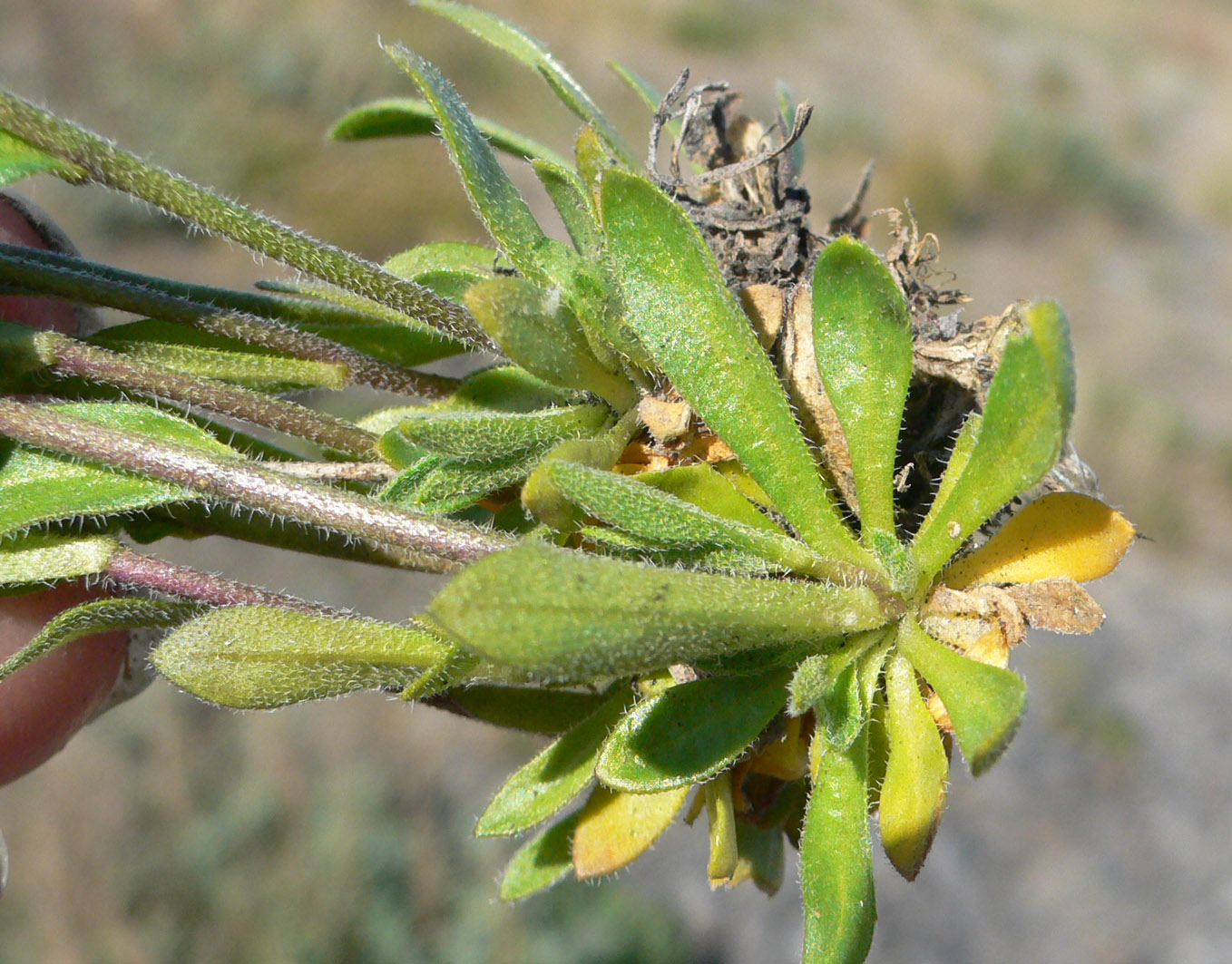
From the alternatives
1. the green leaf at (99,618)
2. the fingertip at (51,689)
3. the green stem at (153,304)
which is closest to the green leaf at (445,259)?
the green stem at (153,304)

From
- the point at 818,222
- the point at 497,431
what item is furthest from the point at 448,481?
the point at 818,222

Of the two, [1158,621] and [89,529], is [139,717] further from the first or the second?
[1158,621]

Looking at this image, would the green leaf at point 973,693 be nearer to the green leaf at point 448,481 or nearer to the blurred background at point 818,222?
the green leaf at point 448,481

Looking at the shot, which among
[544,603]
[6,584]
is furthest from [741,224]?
[6,584]

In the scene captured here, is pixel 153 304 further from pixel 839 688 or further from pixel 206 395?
pixel 839 688

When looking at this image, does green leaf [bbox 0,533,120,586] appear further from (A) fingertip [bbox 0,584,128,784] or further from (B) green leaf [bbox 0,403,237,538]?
(A) fingertip [bbox 0,584,128,784]

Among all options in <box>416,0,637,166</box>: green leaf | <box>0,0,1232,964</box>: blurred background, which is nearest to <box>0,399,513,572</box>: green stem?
<box>416,0,637,166</box>: green leaf
